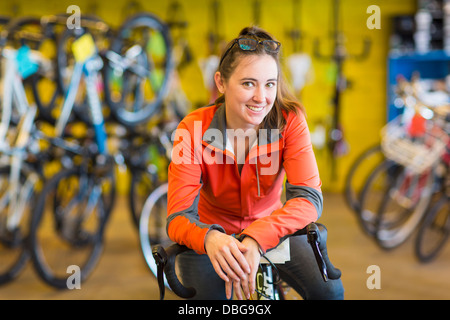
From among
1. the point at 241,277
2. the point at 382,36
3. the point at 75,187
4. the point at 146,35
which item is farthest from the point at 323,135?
the point at 241,277

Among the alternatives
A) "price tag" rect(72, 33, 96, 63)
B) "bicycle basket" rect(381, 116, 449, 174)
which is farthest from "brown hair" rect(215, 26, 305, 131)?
"bicycle basket" rect(381, 116, 449, 174)

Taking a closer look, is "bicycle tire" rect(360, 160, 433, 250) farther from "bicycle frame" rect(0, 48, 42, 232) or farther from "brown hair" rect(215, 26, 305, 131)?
"brown hair" rect(215, 26, 305, 131)

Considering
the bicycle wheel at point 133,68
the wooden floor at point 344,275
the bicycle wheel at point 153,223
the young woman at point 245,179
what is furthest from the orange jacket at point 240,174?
the bicycle wheel at point 133,68

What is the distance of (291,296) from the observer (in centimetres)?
155

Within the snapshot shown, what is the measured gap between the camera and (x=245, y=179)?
138cm

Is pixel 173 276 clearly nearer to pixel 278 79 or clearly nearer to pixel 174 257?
pixel 174 257

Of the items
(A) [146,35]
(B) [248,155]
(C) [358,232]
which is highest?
(A) [146,35]

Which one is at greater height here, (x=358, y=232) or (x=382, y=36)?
(x=382, y=36)

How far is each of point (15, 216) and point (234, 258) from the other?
232cm

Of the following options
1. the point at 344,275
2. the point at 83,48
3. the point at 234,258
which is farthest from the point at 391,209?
the point at 234,258

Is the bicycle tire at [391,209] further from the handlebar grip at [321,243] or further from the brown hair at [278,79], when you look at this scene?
the handlebar grip at [321,243]

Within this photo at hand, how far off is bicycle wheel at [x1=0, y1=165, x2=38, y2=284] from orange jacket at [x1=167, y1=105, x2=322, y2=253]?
1888mm

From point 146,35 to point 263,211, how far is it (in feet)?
7.45

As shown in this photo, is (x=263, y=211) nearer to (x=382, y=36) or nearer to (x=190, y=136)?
(x=190, y=136)
